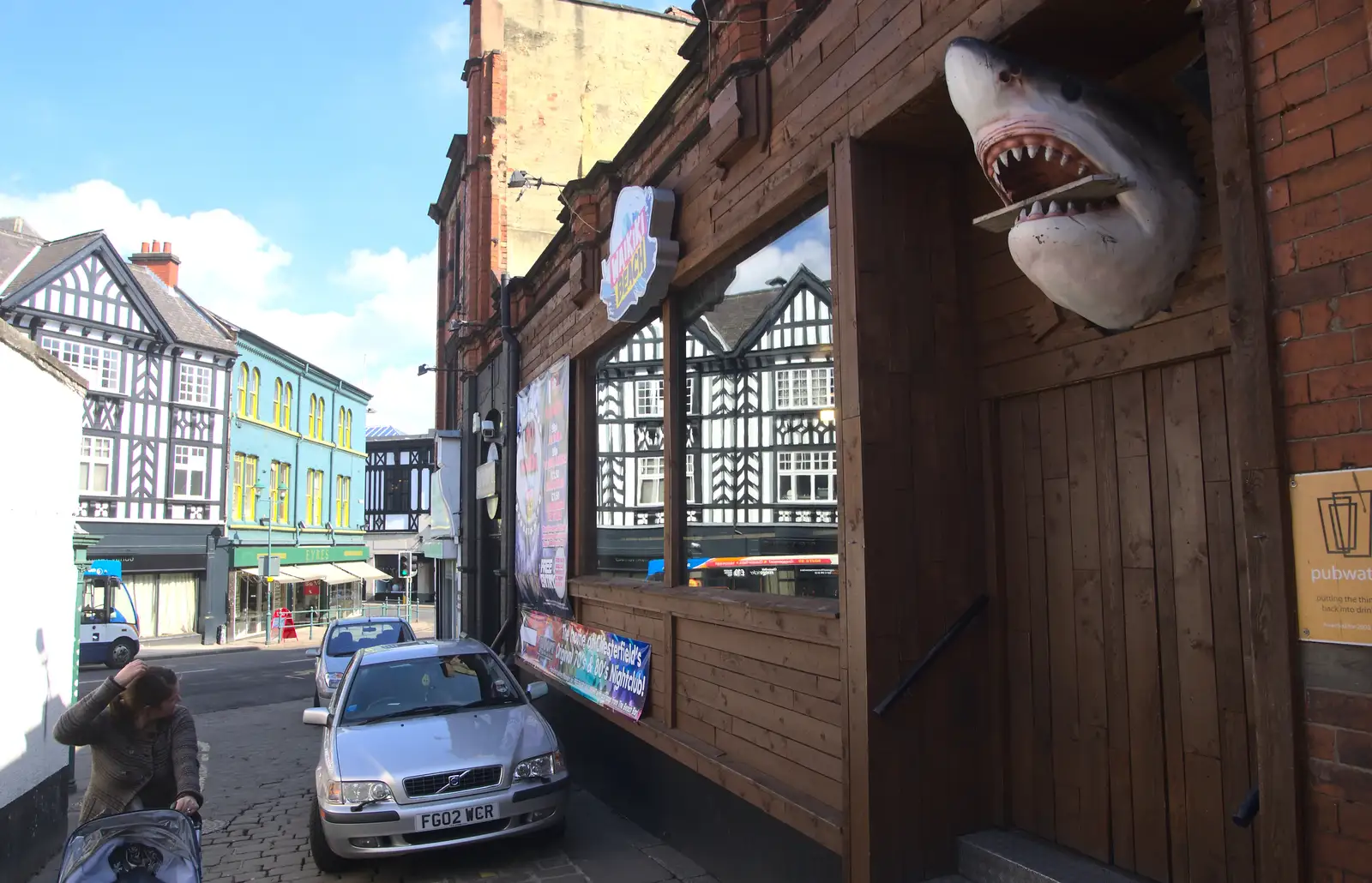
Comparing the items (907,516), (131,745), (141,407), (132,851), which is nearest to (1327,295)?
(907,516)

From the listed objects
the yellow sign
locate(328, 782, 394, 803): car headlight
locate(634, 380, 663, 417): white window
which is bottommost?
locate(328, 782, 394, 803): car headlight

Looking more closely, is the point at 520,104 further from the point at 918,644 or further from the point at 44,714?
the point at 918,644

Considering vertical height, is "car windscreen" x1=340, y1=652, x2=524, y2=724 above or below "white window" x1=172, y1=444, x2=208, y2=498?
below

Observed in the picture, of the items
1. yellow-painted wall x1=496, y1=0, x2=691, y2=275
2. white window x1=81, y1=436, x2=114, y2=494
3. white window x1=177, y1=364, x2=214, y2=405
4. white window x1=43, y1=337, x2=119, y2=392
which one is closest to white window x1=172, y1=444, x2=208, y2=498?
white window x1=177, y1=364, x2=214, y2=405

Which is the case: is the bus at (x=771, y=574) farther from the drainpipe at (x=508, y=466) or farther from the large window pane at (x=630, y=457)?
the drainpipe at (x=508, y=466)

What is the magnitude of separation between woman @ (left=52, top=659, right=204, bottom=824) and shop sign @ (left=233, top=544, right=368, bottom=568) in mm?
27232

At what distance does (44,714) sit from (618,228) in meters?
6.16

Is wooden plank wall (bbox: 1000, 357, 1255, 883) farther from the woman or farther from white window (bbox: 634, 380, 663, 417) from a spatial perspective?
the woman

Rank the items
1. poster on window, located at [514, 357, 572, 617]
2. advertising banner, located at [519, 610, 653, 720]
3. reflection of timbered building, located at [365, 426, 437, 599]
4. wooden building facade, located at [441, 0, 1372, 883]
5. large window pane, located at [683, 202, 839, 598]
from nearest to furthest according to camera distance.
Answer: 1. wooden building facade, located at [441, 0, 1372, 883]
2. large window pane, located at [683, 202, 839, 598]
3. advertising banner, located at [519, 610, 653, 720]
4. poster on window, located at [514, 357, 572, 617]
5. reflection of timbered building, located at [365, 426, 437, 599]

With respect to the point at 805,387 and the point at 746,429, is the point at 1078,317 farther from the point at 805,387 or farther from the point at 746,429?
the point at 746,429

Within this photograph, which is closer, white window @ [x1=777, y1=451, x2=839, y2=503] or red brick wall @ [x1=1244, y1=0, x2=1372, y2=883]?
red brick wall @ [x1=1244, y1=0, x2=1372, y2=883]

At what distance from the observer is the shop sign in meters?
33.9

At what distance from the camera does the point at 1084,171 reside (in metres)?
3.36

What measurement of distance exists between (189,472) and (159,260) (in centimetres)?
885
